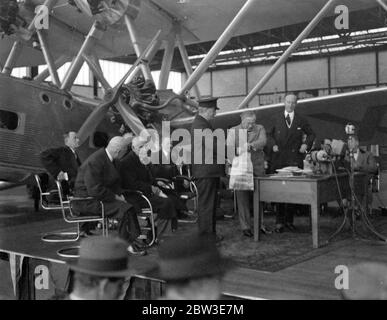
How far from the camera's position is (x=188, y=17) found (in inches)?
364

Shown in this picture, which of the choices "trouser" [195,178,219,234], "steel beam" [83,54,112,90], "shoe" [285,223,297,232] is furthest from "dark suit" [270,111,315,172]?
"steel beam" [83,54,112,90]

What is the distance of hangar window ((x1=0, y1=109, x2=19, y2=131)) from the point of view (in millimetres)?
5309

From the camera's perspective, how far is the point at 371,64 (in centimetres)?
1866

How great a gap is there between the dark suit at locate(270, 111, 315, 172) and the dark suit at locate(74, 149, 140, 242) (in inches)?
69.3

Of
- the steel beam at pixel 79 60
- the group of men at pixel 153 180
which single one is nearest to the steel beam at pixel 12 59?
the steel beam at pixel 79 60

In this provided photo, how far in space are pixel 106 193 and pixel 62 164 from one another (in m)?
1.27

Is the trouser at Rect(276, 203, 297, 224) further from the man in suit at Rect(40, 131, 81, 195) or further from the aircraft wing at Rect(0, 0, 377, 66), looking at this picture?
the aircraft wing at Rect(0, 0, 377, 66)

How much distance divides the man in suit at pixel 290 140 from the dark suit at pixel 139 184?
3.47ft

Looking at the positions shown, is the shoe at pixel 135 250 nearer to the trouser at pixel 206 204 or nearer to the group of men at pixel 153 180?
the group of men at pixel 153 180

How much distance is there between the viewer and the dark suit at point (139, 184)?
4066mm

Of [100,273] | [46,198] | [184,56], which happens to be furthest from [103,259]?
[184,56]

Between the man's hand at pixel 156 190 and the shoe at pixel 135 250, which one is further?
the man's hand at pixel 156 190

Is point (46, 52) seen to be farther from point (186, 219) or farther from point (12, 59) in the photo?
point (186, 219)
